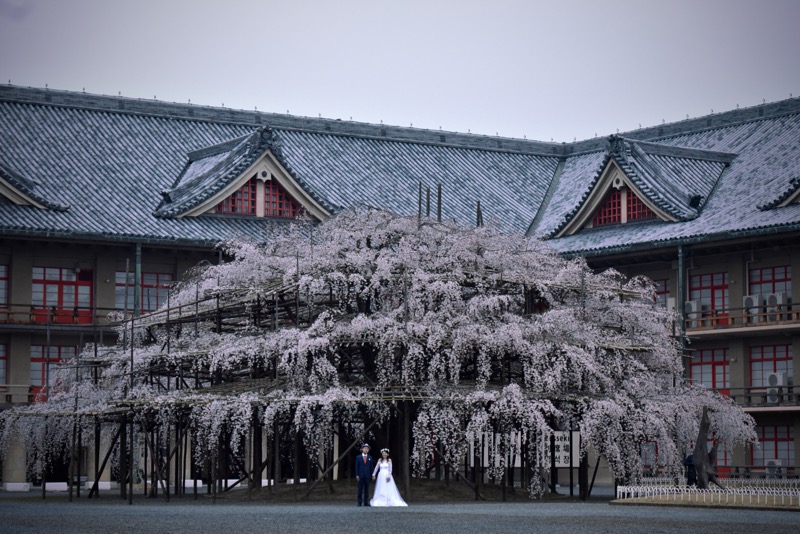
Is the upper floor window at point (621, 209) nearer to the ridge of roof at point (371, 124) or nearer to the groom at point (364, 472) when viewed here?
the ridge of roof at point (371, 124)

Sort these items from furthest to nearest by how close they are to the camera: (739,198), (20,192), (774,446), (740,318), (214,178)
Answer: (214,178) < (739,198) < (740,318) < (20,192) < (774,446)

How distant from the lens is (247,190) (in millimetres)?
61438

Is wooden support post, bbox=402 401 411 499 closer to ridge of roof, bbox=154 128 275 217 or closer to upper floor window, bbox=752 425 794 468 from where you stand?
upper floor window, bbox=752 425 794 468

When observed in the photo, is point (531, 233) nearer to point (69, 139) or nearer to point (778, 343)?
point (778, 343)

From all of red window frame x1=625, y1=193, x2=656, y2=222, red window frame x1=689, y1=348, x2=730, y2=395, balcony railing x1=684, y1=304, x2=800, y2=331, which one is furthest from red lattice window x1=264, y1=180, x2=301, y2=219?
red window frame x1=689, y1=348, x2=730, y2=395

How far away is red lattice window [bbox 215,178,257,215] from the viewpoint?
→ 200 ft

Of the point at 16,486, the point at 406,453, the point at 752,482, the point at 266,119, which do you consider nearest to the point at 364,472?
the point at 406,453

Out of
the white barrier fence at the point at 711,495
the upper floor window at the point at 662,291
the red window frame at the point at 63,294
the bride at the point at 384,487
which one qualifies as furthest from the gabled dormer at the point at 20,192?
the white barrier fence at the point at 711,495

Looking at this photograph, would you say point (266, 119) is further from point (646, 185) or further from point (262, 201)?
point (646, 185)

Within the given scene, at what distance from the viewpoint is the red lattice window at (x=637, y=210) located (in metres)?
61.3

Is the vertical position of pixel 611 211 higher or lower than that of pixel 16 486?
higher

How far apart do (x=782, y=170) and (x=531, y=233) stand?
11474 millimetres

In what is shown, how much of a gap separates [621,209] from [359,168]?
1237cm

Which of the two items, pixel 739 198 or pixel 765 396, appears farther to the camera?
pixel 739 198
